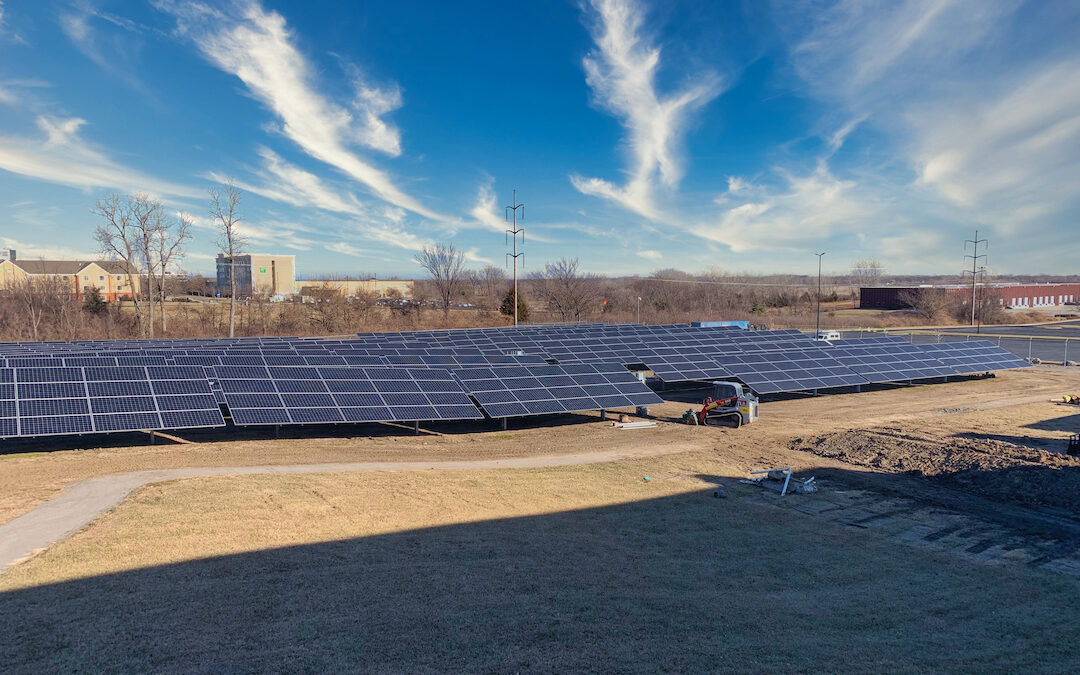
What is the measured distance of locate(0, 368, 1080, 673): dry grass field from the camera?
8.53 metres

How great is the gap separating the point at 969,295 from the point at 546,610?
115979mm

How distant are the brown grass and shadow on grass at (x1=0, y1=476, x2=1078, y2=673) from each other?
4cm

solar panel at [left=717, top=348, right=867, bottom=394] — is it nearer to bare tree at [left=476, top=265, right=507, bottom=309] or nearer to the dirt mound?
the dirt mound

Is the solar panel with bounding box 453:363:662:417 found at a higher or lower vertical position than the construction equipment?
higher

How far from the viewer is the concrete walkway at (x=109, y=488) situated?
12.5 metres

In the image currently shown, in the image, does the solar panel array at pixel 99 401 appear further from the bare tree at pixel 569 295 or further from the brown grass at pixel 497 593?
the bare tree at pixel 569 295

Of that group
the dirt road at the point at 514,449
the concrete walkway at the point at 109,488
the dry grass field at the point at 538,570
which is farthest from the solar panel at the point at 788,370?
the concrete walkway at the point at 109,488

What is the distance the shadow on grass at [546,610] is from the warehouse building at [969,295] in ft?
354

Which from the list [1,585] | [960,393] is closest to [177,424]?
[1,585]

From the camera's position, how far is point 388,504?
15672 mm

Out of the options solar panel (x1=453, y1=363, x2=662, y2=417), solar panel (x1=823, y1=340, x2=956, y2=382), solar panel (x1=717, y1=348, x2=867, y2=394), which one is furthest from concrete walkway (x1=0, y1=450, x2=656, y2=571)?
solar panel (x1=823, y1=340, x2=956, y2=382)

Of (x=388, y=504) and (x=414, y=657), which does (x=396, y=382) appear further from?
(x=414, y=657)

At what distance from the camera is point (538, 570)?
38.2ft

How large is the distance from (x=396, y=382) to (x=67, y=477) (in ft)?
37.9
